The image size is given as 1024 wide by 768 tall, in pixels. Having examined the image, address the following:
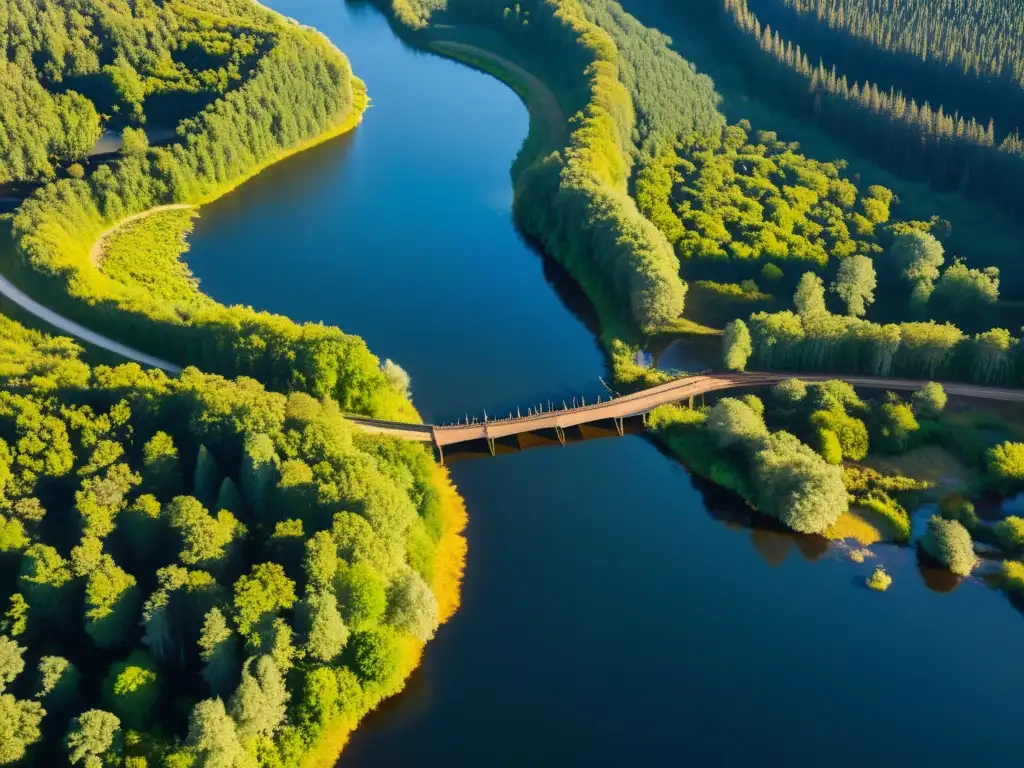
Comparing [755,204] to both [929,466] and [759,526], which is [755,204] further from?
[759,526]

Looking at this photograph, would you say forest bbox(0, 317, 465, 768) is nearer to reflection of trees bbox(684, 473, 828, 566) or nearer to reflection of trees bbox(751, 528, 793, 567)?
reflection of trees bbox(684, 473, 828, 566)

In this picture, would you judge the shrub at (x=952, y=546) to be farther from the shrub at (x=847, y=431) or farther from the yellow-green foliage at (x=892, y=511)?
the shrub at (x=847, y=431)

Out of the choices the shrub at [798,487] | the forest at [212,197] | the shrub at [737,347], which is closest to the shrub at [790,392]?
the shrub at [737,347]

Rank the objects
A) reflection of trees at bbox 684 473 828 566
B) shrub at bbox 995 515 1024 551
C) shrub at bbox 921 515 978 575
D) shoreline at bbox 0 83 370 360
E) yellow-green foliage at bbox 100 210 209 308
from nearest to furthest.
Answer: shrub at bbox 921 515 978 575
shrub at bbox 995 515 1024 551
reflection of trees at bbox 684 473 828 566
shoreline at bbox 0 83 370 360
yellow-green foliage at bbox 100 210 209 308

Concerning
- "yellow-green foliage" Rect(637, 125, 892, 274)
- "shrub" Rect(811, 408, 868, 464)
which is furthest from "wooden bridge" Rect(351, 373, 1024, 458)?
"yellow-green foliage" Rect(637, 125, 892, 274)

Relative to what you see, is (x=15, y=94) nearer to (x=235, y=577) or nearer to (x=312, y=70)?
(x=312, y=70)

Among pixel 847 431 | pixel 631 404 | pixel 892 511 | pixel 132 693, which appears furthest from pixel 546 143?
pixel 132 693
